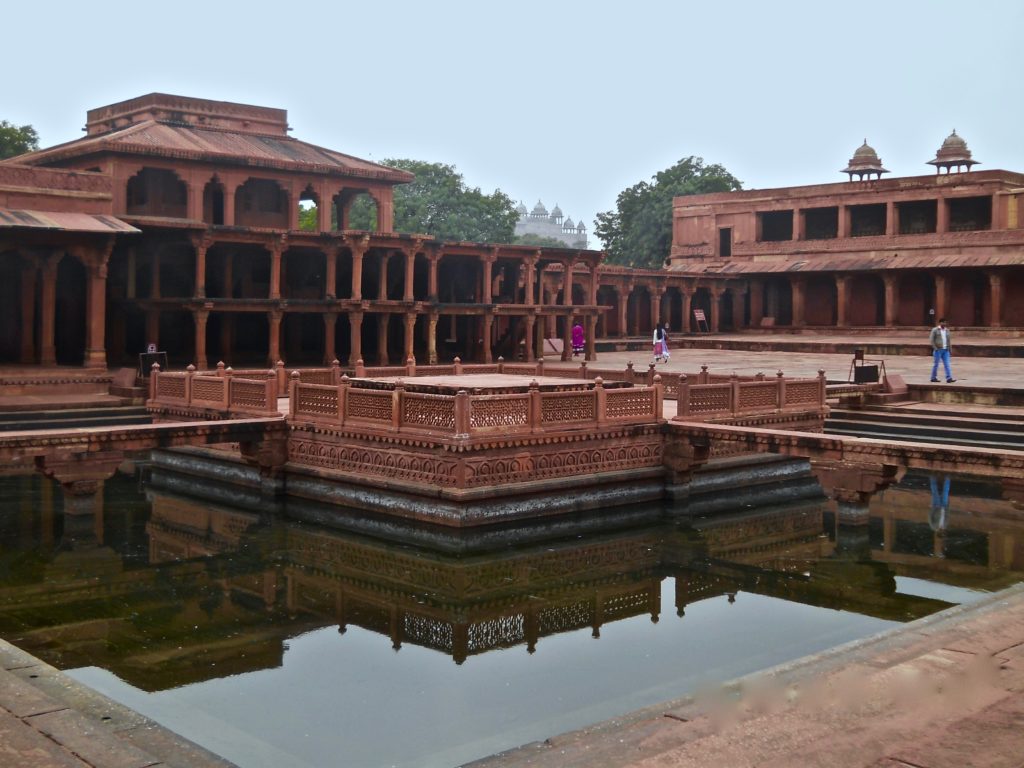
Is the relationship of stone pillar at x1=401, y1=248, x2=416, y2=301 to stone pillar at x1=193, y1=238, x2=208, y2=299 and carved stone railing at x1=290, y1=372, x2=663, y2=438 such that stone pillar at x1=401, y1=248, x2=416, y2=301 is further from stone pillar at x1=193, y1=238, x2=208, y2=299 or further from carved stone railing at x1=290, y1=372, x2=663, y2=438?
carved stone railing at x1=290, y1=372, x2=663, y2=438

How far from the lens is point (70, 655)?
1164 centimetres

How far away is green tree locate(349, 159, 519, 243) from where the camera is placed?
71.6m

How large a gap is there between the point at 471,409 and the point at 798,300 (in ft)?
119

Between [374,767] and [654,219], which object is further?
[654,219]

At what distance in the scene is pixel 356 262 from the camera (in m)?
33.9

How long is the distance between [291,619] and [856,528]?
8813mm

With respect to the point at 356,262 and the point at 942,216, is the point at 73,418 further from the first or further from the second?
the point at 942,216

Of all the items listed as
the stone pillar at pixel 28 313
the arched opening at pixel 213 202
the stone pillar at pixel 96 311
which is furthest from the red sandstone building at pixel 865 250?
the stone pillar at pixel 28 313

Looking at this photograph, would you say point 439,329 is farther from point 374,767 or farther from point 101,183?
point 374,767

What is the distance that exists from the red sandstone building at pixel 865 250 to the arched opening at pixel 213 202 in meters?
20.9

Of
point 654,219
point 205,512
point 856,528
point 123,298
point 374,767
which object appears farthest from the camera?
point 654,219

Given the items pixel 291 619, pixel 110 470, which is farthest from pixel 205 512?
pixel 291 619

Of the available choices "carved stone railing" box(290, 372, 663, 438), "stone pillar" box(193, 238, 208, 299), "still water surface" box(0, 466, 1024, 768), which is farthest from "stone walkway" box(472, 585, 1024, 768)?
"stone pillar" box(193, 238, 208, 299)

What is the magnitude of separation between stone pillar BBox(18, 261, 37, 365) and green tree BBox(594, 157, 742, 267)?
4290 centimetres
